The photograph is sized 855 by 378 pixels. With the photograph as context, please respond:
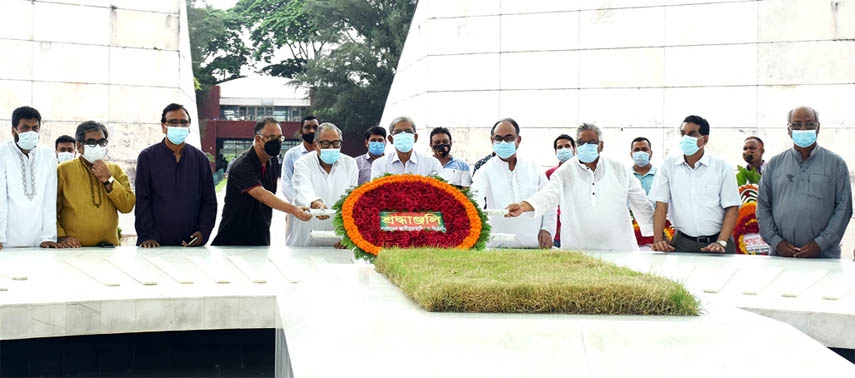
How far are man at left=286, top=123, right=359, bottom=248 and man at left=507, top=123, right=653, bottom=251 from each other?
154 centimetres

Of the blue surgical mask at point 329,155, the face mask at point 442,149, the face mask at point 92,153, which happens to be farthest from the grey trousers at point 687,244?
the face mask at point 92,153

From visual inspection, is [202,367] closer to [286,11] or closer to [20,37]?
[20,37]

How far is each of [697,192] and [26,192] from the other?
16.6ft

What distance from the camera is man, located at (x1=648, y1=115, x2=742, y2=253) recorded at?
6.11 meters

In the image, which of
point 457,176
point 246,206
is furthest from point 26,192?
point 457,176

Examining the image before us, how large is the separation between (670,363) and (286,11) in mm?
41274

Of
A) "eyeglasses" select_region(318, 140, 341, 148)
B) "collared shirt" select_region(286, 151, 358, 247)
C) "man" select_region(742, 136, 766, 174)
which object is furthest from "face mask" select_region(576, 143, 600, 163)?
"man" select_region(742, 136, 766, 174)

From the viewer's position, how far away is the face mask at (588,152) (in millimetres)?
6221

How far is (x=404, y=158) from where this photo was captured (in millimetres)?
7320

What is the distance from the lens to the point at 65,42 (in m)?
11.7

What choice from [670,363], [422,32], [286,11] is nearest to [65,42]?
[422,32]

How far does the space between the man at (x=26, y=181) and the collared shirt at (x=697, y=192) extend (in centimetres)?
464

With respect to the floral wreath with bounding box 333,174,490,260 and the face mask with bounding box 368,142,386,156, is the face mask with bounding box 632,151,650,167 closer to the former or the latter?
the face mask with bounding box 368,142,386,156

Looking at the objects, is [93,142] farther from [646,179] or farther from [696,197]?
[646,179]
